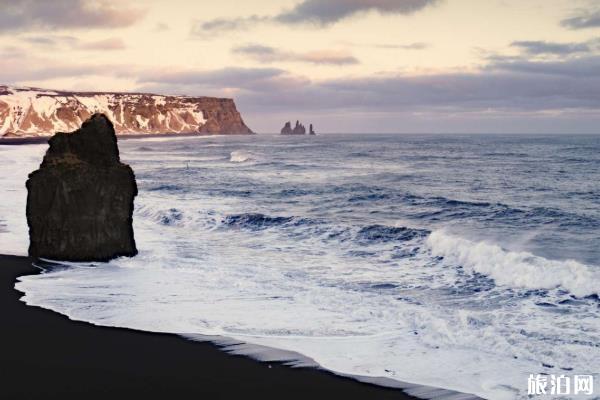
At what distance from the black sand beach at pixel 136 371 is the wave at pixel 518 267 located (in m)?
7.72

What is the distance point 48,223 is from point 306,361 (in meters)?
10.6

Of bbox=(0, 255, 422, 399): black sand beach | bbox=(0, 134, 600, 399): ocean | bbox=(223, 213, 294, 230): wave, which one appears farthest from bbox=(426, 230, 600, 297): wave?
bbox=(223, 213, 294, 230): wave

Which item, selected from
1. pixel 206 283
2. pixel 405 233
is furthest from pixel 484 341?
pixel 405 233

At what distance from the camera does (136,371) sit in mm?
9492

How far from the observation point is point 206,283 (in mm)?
15516

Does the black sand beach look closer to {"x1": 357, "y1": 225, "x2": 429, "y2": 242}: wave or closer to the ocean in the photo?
the ocean

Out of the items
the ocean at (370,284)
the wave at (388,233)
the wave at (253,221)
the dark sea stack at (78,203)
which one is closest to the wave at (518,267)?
the ocean at (370,284)

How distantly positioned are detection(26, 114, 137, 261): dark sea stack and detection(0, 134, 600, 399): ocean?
2.18 feet

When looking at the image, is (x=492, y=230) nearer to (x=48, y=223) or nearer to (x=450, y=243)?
(x=450, y=243)

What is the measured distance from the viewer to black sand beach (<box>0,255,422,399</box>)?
8742 millimetres

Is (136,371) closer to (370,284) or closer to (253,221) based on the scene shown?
(370,284)

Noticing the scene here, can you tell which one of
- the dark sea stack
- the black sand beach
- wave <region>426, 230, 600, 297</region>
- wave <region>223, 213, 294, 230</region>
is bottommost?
the black sand beach

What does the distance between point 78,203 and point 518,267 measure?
12.1m

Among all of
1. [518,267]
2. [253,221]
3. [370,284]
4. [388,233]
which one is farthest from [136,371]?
[253,221]
